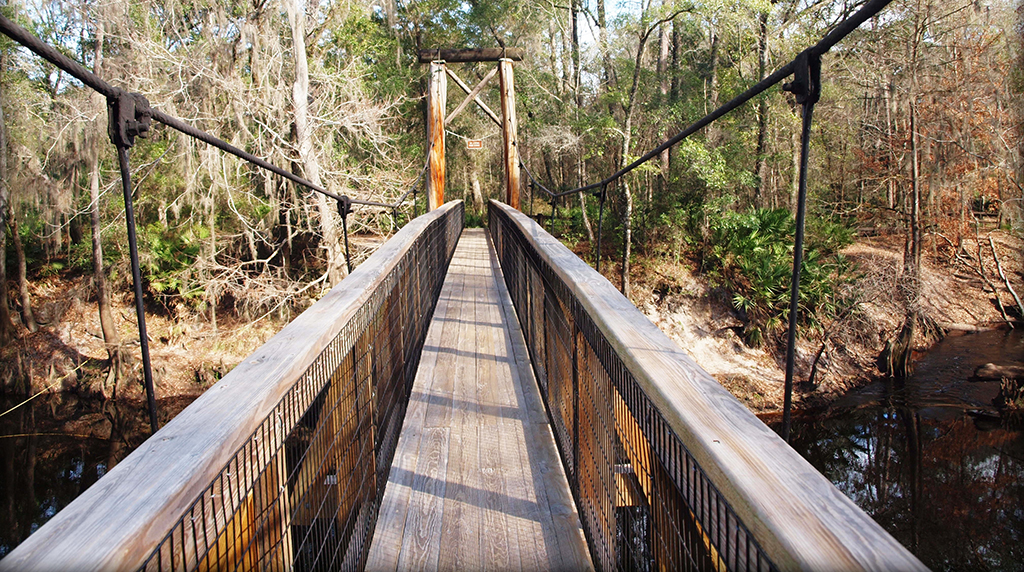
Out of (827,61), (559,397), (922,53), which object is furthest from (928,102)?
(559,397)

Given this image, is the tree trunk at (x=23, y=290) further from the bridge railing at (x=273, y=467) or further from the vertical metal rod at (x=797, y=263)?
the vertical metal rod at (x=797, y=263)

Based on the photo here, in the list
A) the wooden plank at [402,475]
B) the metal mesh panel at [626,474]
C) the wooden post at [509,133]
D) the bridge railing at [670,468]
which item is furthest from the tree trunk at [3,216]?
the bridge railing at [670,468]

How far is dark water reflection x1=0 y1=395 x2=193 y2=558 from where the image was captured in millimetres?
8430

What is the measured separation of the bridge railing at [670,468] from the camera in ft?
2.05

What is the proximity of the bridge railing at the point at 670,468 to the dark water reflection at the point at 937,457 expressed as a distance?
6.79 meters

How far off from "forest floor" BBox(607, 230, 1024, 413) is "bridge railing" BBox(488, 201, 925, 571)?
994 centimetres

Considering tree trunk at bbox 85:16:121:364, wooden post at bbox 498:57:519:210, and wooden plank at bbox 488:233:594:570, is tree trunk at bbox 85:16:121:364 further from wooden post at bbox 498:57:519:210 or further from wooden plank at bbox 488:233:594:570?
wooden plank at bbox 488:233:594:570

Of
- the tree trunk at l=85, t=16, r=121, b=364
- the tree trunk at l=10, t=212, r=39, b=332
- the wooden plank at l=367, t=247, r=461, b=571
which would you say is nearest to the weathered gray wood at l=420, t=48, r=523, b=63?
the tree trunk at l=85, t=16, r=121, b=364

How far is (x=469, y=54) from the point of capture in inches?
450

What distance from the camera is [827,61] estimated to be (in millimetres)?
13938

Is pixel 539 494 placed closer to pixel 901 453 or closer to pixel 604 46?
pixel 901 453

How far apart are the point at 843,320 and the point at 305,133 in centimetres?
1115

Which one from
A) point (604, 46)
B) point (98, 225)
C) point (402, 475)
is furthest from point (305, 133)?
point (402, 475)

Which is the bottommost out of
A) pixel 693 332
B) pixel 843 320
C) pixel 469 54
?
pixel 693 332
